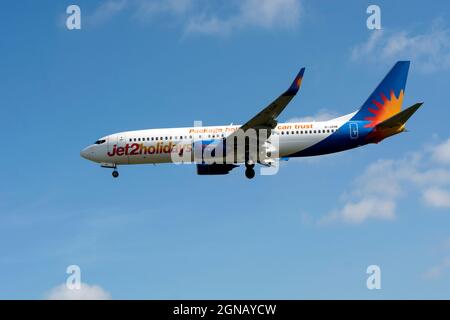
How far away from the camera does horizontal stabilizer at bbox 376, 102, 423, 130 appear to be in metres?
51.2

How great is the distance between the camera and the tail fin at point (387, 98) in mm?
56062

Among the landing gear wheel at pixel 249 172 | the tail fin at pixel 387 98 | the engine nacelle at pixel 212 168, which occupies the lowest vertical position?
the landing gear wheel at pixel 249 172

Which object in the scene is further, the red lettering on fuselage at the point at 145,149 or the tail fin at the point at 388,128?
the red lettering on fuselage at the point at 145,149

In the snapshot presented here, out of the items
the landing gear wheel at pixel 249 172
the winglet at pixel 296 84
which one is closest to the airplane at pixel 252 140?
the landing gear wheel at pixel 249 172

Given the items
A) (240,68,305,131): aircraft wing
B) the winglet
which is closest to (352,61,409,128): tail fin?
(240,68,305,131): aircraft wing

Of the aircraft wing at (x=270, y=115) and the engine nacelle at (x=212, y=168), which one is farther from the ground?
the aircraft wing at (x=270, y=115)

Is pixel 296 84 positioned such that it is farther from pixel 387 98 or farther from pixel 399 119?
pixel 387 98

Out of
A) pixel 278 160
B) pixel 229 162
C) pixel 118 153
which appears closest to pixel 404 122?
pixel 278 160

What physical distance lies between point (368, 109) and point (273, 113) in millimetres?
9835

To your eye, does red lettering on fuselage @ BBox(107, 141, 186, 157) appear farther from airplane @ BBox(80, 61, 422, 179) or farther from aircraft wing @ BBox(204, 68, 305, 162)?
aircraft wing @ BBox(204, 68, 305, 162)

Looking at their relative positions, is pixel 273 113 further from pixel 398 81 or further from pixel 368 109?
pixel 398 81

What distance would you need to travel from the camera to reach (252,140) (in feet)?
173

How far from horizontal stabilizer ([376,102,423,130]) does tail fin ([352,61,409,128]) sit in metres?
1.68

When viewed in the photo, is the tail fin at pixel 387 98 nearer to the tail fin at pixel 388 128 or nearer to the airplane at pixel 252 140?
the airplane at pixel 252 140
